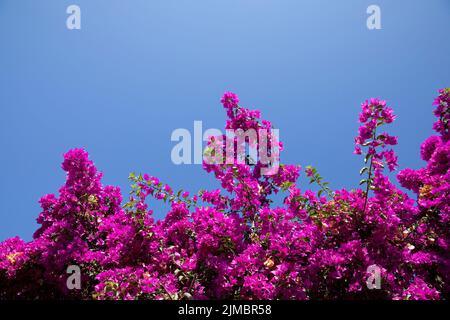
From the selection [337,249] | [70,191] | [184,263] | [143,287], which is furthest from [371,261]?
[70,191]

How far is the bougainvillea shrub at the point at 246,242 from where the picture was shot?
3555 millimetres

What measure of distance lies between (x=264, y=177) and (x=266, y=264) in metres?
1.76

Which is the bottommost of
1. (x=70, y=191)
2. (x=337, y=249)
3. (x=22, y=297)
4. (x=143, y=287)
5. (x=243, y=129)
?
(x=22, y=297)

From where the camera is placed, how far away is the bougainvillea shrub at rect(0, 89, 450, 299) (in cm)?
355

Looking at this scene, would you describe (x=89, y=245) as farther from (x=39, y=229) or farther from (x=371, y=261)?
(x=371, y=261)

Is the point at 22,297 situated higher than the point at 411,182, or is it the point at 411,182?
the point at 411,182

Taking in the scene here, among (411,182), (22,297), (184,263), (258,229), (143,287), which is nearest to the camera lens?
(143,287)

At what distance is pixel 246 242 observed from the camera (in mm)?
4430

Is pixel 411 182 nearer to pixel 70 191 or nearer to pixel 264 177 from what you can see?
pixel 264 177

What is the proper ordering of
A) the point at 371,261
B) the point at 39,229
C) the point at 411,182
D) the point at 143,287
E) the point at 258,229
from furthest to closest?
the point at 411,182 < the point at 39,229 < the point at 258,229 < the point at 371,261 < the point at 143,287

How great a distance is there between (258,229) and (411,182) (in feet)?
9.45

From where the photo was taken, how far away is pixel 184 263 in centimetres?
391

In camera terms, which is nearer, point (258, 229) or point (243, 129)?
point (258, 229)

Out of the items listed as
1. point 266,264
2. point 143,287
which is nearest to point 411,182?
point 266,264
